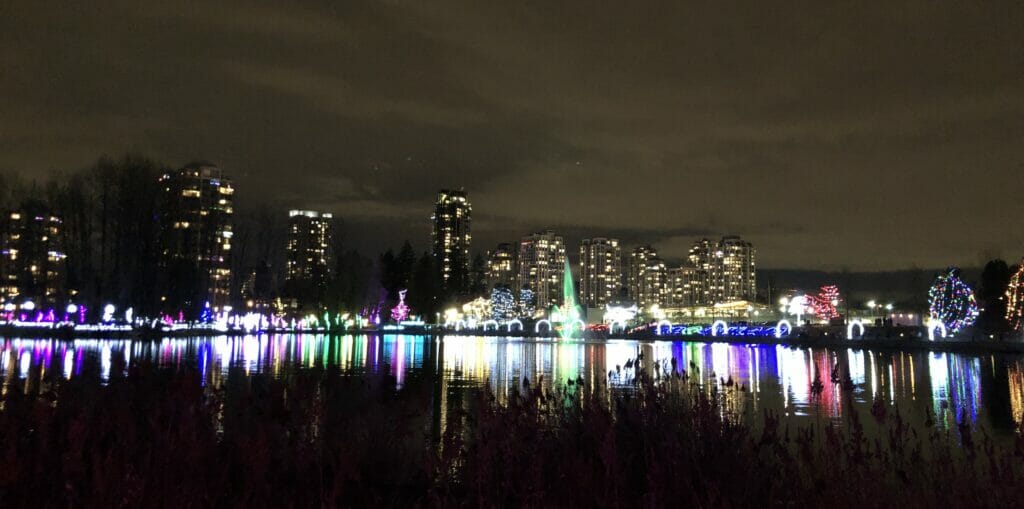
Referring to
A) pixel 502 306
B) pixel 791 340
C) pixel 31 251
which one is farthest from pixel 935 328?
pixel 502 306

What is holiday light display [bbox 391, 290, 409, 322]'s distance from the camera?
137 meters

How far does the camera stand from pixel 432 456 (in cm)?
677

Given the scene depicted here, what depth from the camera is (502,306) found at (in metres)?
164

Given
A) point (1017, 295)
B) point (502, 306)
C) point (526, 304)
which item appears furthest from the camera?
point (526, 304)

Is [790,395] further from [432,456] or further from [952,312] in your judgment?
[952,312]

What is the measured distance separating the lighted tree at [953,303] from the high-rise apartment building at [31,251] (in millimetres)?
84114

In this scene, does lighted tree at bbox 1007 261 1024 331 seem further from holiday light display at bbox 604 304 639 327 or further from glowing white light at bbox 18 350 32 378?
holiday light display at bbox 604 304 639 327

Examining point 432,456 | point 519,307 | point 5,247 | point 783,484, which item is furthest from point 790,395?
point 519,307

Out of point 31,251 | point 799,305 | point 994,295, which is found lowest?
point 799,305

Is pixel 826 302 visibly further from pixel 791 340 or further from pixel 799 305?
pixel 791 340

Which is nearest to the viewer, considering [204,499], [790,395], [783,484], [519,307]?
[204,499]

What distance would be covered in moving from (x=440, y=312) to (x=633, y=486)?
139 meters

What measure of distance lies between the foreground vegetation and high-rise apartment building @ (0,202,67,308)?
232 ft

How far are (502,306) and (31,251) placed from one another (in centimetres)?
10410
